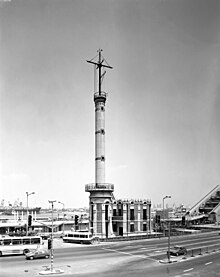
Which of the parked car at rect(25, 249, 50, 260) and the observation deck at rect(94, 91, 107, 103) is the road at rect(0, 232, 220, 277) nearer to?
the parked car at rect(25, 249, 50, 260)

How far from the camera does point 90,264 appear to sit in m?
39.9

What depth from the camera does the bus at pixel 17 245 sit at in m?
48.1

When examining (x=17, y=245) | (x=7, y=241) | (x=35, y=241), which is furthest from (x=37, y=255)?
(x=7, y=241)

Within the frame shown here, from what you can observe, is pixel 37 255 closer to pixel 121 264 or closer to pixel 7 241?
pixel 7 241

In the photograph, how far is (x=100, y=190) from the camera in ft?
234

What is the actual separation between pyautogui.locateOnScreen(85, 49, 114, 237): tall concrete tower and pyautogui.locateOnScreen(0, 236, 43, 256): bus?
21657 millimetres

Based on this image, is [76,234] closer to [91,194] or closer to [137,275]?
[91,194]

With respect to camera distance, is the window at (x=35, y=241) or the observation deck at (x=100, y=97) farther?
the observation deck at (x=100, y=97)

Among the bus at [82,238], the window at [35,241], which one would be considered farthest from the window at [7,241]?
the bus at [82,238]

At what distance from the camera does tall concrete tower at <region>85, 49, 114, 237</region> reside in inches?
2781

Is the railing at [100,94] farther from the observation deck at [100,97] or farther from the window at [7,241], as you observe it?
the window at [7,241]

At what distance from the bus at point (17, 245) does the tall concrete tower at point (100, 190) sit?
71.1 feet

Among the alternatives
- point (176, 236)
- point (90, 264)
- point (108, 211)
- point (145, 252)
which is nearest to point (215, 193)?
point (176, 236)

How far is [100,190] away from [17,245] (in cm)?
2537
